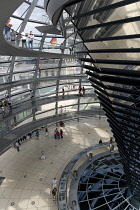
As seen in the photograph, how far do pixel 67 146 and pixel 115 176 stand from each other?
264 inches

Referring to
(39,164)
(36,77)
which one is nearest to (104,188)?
(39,164)

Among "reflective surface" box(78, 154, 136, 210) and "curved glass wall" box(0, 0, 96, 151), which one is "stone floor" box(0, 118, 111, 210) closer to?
"reflective surface" box(78, 154, 136, 210)

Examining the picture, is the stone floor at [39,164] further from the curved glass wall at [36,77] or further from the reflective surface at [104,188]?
the curved glass wall at [36,77]

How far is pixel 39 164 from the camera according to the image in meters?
16.5

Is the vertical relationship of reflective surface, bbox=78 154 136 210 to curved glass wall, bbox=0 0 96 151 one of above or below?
below

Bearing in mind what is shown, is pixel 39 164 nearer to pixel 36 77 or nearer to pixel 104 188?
pixel 104 188

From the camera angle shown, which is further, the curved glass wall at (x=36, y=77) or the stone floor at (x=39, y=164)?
the curved glass wall at (x=36, y=77)

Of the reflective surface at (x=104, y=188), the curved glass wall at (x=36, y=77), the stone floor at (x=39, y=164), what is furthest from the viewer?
the curved glass wall at (x=36, y=77)

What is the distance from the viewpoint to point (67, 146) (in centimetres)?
1948

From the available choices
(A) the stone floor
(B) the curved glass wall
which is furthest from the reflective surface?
(B) the curved glass wall

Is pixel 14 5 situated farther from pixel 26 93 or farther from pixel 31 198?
pixel 26 93

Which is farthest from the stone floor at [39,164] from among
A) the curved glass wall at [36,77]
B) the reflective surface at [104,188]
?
the curved glass wall at [36,77]

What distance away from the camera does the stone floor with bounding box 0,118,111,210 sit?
1264 cm

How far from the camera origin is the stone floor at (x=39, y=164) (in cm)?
1264
